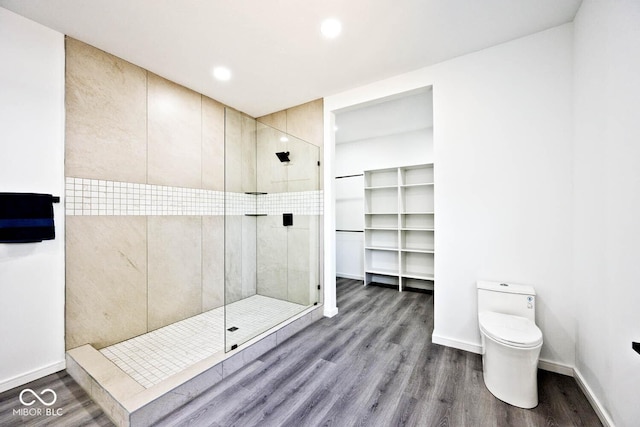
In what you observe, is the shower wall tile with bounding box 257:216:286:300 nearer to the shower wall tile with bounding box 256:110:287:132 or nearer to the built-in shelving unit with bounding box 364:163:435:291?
the shower wall tile with bounding box 256:110:287:132

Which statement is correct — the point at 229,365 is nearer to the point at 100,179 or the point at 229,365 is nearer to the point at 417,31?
the point at 100,179

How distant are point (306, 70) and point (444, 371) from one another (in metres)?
2.98

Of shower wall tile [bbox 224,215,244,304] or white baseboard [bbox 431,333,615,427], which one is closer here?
white baseboard [bbox 431,333,615,427]

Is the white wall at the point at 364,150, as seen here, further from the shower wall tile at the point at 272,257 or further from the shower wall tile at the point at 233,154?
the shower wall tile at the point at 272,257

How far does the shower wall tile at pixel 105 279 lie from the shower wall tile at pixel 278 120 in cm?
203

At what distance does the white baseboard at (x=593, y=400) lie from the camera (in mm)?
1426

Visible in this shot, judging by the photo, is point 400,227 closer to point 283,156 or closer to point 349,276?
point 349,276

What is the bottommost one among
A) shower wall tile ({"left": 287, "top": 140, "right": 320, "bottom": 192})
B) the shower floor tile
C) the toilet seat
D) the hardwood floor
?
the hardwood floor

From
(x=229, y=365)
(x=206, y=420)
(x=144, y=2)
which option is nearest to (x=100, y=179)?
(x=144, y=2)

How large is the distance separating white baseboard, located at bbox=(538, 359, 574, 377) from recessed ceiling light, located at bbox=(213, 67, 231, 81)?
3.83 meters

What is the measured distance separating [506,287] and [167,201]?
3.32 metres

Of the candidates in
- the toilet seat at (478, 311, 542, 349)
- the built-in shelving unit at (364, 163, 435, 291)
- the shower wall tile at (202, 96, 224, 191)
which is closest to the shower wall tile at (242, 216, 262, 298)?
the shower wall tile at (202, 96, 224, 191)

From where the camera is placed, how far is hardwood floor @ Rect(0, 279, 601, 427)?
1515 millimetres

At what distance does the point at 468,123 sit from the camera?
7.54 feet
